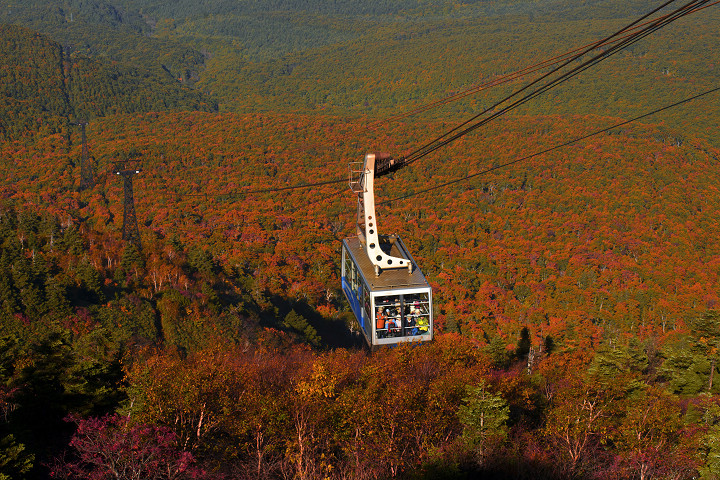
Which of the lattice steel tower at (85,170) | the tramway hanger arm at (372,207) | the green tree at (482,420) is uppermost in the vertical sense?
the lattice steel tower at (85,170)

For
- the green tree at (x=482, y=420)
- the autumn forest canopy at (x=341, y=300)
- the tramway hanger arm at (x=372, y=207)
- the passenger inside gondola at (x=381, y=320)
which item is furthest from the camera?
the tramway hanger arm at (x=372, y=207)

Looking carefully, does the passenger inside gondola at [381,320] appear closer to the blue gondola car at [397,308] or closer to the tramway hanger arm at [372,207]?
the blue gondola car at [397,308]

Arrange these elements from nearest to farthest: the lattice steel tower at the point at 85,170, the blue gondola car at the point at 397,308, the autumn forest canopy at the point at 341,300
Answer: the autumn forest canopy at the point at 341,300, the blue gondola car at the point at 397,308, the lattice steel tower at the point at 85,170

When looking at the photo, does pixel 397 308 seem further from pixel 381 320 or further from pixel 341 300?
pixel 341 300

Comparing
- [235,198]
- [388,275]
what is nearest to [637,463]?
[388,275]

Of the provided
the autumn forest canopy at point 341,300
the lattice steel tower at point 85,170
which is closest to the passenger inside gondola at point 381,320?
the autumn forest canopy at point 341,300

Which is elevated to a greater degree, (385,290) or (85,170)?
(85,170)

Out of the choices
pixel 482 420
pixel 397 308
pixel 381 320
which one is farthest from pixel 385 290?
pixel 482 420
